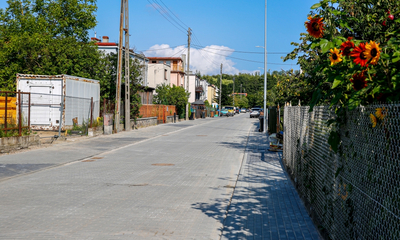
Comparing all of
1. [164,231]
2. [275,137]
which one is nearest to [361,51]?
[164,231]

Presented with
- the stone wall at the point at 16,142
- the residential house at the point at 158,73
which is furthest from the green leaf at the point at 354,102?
the residential house at the point at 158,73

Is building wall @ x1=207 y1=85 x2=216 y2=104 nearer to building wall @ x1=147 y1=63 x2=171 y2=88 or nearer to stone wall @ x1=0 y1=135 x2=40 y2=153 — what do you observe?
building wall @ x1=147 y1=63 x2=171 y2=88

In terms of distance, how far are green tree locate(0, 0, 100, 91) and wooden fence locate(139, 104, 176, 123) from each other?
5143 mm

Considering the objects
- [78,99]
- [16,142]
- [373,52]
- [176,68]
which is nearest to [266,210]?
[373,52]

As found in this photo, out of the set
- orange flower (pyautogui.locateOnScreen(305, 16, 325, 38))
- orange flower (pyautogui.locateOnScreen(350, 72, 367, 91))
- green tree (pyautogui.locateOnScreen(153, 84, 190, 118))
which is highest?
green tree (pyautogui.locateOnScreen(153, 84, 190, 118))

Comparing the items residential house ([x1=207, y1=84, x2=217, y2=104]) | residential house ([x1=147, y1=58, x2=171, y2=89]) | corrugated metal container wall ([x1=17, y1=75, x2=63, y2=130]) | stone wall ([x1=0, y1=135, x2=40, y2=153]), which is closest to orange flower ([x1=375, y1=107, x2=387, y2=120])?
stone wall ([x1=0, y1=135, x2=40, y2=153])

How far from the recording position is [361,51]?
3445mm

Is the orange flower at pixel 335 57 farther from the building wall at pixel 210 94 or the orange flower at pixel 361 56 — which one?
the building wall at pixel 210 94

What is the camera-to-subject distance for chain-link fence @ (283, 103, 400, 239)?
3098 millimetres

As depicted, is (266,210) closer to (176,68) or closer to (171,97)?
(171,97)

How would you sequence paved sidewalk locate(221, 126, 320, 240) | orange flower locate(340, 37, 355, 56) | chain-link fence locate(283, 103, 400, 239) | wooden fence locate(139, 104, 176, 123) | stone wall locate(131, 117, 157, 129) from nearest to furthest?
chain-link fence locate(283, 103, 400, 239) → orange flower locate(340, 37, 355, 56) → paved sidewalk locate(221, 126, 320, 240) → stone wall locate(131, 117, 157, 129) → wooden fence locate(139, 104, 176, 123)

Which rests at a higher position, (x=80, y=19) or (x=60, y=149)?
(x=80, y=19)

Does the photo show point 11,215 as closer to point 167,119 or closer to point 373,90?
point 373,90

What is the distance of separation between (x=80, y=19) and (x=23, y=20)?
501 centimetres
